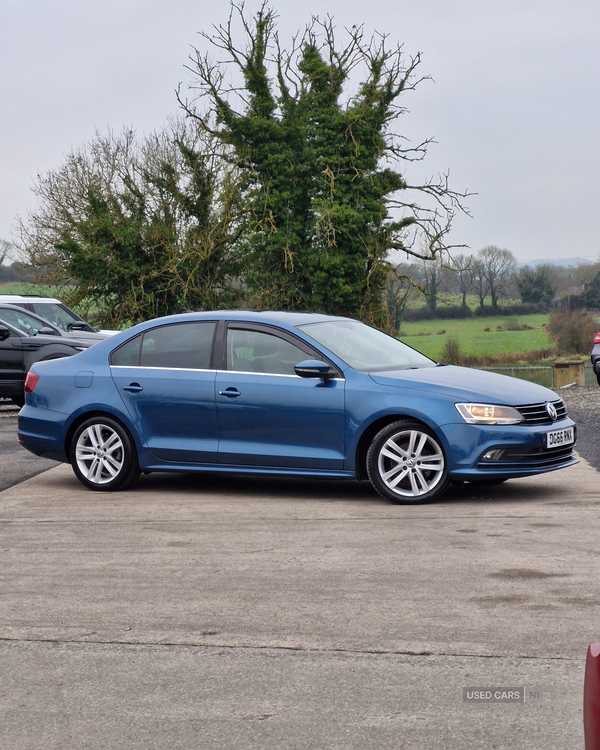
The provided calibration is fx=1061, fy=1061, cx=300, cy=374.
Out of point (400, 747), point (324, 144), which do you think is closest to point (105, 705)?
point (400, 747)

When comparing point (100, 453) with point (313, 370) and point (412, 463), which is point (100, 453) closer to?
point (313, 370)

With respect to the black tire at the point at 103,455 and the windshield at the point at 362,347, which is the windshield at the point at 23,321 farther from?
the windshield at the point at 362,347

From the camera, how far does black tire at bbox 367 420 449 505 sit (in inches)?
321

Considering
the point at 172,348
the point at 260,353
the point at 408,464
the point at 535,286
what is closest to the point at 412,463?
the point at 408,464

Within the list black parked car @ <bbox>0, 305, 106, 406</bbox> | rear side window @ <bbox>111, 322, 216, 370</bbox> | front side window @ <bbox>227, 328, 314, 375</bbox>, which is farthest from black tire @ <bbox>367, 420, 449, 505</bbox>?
black parked car @ <bbox>0, 305, 106, 406</bbox>

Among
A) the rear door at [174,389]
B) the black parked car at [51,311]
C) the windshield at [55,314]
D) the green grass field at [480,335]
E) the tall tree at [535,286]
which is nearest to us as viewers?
the rear door at [174,389]

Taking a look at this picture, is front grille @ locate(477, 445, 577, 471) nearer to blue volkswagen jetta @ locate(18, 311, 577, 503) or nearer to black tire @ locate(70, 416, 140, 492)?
blue volkswagen jetta @ locate(18, 311, 577, 503)

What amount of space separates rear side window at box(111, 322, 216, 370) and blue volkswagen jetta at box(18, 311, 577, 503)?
0.01 m

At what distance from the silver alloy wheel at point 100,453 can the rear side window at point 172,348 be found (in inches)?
24.8

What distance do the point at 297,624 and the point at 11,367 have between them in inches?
525

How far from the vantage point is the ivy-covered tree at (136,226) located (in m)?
42.8

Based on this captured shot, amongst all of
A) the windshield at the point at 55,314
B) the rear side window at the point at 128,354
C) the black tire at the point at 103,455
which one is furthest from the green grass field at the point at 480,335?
the black tire at the point at 103,455

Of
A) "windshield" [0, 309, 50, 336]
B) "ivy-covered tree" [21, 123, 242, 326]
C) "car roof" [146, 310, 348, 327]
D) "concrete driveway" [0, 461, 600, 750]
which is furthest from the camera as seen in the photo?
"ivy-covered tree" [21, 123, 242, 326]

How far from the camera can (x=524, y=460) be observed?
812 centimetres
